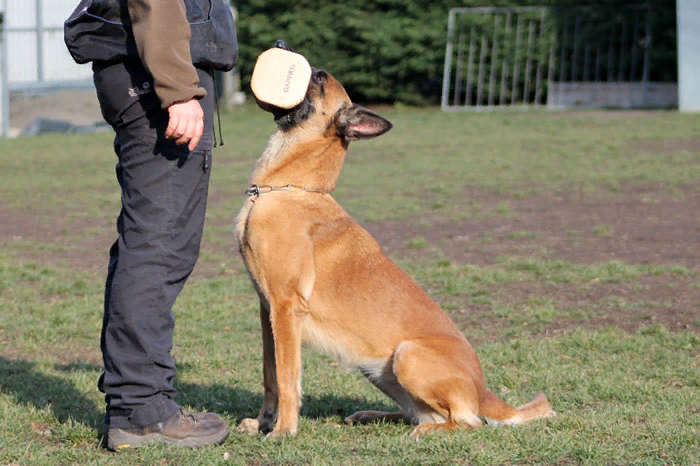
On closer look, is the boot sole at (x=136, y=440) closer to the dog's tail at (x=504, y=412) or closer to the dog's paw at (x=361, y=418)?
the dog's paw at (x=361, y=418)

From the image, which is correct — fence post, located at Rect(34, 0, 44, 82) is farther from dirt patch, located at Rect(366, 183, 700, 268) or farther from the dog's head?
the dog's head

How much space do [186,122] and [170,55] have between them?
0.25m

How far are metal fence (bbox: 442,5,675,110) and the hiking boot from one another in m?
21.0

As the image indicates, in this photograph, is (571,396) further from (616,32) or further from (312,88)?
(616,32)

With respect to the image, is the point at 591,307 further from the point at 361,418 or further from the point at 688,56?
the point at 688,56

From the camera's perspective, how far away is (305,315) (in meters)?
3.74

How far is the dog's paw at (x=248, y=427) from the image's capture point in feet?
12.7

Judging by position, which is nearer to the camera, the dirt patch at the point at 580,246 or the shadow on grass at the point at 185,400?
the shadow on grass at the point at 185,400

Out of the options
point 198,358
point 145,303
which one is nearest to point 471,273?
point 198,358

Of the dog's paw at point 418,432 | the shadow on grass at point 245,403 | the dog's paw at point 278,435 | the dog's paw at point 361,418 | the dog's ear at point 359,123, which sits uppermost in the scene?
the dog's ear at point 359,123

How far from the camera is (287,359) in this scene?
3.68m

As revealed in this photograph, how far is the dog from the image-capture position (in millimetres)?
3674

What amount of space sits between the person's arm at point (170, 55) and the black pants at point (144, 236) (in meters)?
0.17

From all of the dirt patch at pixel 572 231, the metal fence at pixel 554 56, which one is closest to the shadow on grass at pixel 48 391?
the dirt patch at pixel 572 231
